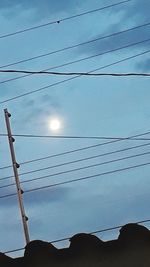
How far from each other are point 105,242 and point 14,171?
54.2 feet

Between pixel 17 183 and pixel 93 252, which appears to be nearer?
pixel 93 252

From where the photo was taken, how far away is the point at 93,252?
7.80 metres

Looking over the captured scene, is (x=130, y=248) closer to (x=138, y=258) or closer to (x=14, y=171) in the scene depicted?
(x=138, y=258)

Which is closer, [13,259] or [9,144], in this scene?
[13,259]

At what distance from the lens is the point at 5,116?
25.5 meters

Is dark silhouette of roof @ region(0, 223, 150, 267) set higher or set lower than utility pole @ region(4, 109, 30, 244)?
lower

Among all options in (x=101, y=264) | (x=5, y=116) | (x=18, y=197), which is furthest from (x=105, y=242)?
(x=5, y=116)

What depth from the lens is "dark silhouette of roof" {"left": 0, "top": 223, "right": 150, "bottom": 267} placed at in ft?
25.1

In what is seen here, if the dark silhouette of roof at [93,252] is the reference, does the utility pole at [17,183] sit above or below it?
above

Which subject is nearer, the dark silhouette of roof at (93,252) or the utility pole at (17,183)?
the dark silhouette of roof at (93,252)

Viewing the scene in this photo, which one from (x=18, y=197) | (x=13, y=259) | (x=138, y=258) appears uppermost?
(x=18, y=197)

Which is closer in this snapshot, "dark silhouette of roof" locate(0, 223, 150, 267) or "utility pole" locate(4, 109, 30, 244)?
"dark silhouette of roof" locate(0, 223, 150, 267)

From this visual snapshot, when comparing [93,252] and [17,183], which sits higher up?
[17,183]

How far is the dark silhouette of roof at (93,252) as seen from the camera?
764 cm
